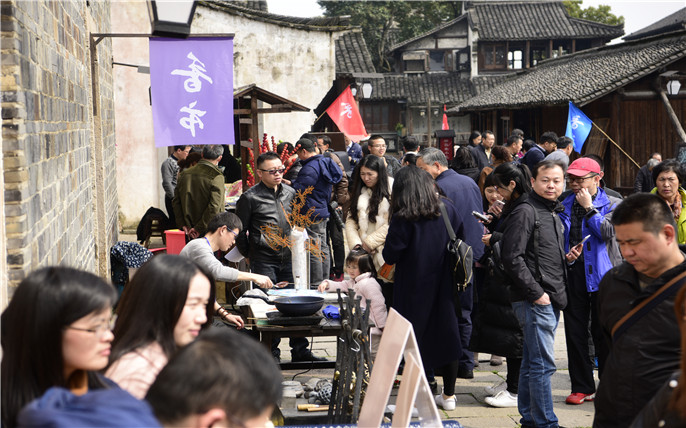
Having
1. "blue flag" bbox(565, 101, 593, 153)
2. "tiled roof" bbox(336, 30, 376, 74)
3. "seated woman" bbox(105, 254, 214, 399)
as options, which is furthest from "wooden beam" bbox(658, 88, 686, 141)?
"seated woman" bbox(105, 254, 214, 399)

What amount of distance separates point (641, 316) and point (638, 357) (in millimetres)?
172

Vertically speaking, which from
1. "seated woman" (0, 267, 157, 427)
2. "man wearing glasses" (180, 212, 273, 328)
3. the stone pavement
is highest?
"seated woman" (0, 267, 157, 427)

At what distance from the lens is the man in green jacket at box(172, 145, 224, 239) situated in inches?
344

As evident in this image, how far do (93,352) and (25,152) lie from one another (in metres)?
1.63

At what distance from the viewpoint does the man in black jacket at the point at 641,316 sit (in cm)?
320

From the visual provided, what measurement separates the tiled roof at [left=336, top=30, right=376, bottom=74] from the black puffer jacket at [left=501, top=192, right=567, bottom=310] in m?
21.5

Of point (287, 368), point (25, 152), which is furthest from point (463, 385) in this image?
point (25, 152)

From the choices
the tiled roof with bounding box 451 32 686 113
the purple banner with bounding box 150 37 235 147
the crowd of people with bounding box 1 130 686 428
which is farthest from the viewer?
the tiled roof with bounding box 451 32 686 113

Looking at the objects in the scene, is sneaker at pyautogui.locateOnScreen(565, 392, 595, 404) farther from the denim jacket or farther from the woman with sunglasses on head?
the woman with sunglasses on head

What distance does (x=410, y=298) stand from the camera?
577 cm

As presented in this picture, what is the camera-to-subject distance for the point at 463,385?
652 centimetres

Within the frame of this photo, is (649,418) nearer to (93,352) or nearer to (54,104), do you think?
(93,352)

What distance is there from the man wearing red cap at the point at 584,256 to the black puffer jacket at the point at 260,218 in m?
2.54

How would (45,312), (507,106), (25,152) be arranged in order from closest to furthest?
(45,312)
(25,152)
(507,106)
